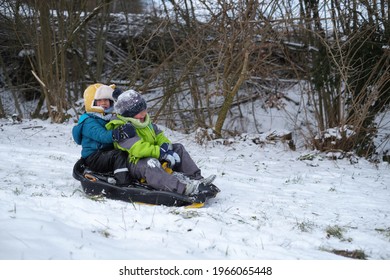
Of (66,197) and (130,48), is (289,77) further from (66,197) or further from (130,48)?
Answer: (66,197)

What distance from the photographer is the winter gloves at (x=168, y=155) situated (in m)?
4.92

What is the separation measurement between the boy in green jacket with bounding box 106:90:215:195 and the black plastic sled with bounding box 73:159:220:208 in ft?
0.29

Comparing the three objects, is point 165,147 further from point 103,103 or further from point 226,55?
point 226,55

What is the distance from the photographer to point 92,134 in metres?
4.92

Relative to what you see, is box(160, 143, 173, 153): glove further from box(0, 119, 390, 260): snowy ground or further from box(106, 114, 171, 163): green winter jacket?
box(0, 119, 390, 260): snowy ground

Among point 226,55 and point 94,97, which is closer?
point 94,97

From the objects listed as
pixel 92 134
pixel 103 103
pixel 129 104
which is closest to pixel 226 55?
pixel 103 103

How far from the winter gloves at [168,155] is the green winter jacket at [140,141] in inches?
3.2

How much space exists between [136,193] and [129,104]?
0.93m

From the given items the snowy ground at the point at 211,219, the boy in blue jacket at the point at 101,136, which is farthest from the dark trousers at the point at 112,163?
the snowy ground at the point at 211,219

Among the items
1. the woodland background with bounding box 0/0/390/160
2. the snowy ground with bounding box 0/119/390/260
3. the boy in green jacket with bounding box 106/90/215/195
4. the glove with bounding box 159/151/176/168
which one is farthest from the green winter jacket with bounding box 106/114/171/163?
the woodland background with bounding box 0/0/390/160

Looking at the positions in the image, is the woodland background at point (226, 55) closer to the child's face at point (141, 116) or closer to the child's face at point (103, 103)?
the child's face at point (103, 103)
